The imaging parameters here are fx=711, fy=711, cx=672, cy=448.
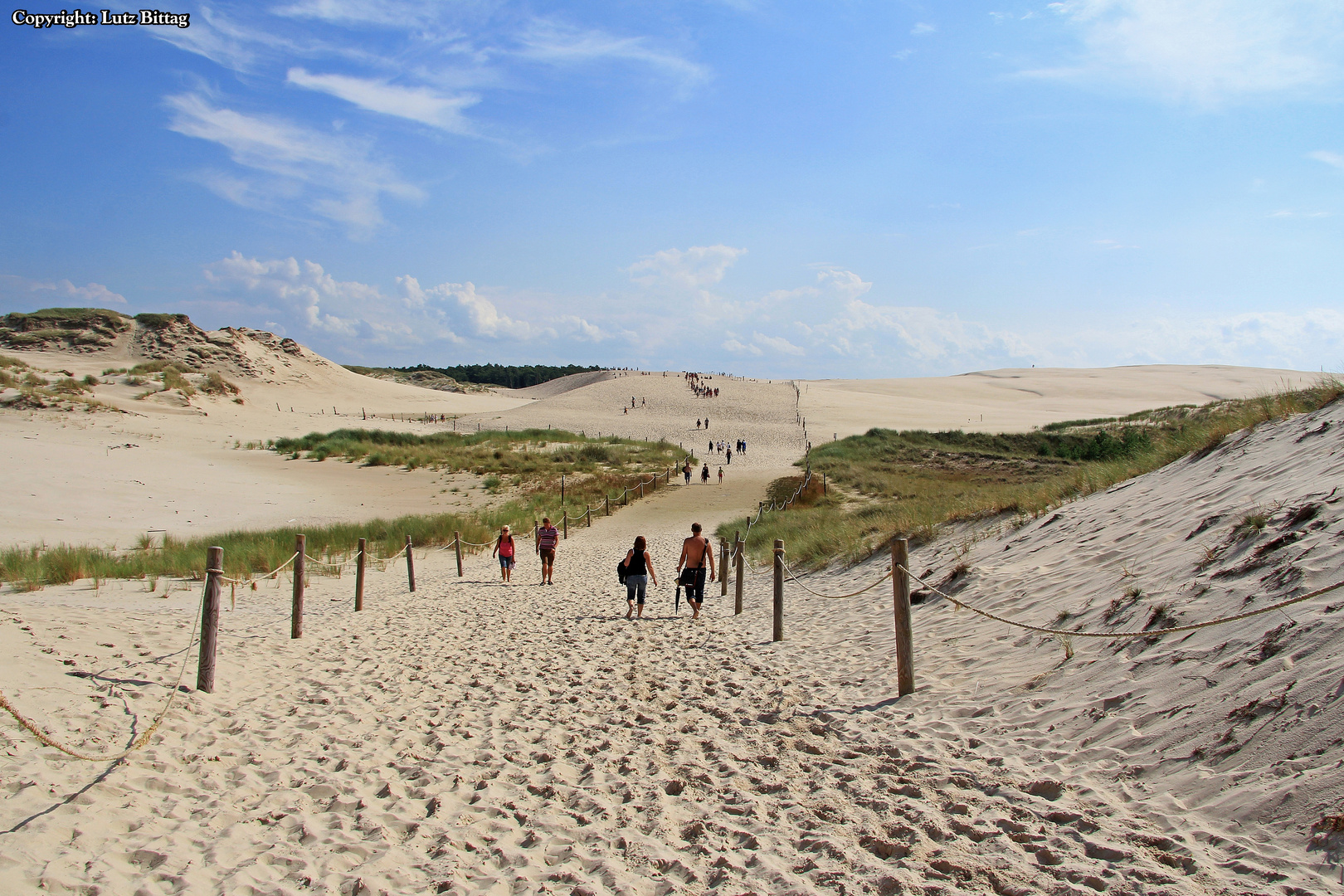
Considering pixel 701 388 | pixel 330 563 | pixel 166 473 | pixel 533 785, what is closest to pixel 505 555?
pixel 330 563

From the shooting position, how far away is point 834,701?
20.3ft

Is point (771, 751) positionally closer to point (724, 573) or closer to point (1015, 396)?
point (724, 573)

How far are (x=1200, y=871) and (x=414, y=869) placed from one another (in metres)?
3.75

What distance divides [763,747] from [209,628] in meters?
5.21

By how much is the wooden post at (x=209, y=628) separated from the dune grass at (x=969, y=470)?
9731 millimetres

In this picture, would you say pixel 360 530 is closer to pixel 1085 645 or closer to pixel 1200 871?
pixel 1085 645

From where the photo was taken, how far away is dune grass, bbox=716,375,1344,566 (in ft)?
36.3

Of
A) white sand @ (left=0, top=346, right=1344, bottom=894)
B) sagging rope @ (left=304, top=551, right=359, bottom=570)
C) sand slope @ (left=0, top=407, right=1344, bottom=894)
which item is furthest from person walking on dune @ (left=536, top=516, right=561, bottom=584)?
sand slope @ (left=0, top=407, right=1344, bottom=894)

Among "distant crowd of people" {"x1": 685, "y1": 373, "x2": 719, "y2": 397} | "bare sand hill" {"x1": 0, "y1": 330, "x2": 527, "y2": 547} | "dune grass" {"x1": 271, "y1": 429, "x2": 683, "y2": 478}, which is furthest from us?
"distant crowd of people" {"x1": 685, "y1": 373, "x2": 719, "y2": 397}

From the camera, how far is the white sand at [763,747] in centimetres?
354

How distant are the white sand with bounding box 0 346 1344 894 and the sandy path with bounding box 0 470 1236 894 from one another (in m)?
0.02

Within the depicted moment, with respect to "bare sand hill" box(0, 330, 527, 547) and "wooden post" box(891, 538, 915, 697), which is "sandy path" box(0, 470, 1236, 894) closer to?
"wooden post" box(891, 538, 915, 697)

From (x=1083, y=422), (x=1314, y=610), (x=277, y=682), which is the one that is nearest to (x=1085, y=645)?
(x=1314, y=610)

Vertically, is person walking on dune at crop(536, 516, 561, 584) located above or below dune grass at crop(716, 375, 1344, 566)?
below
